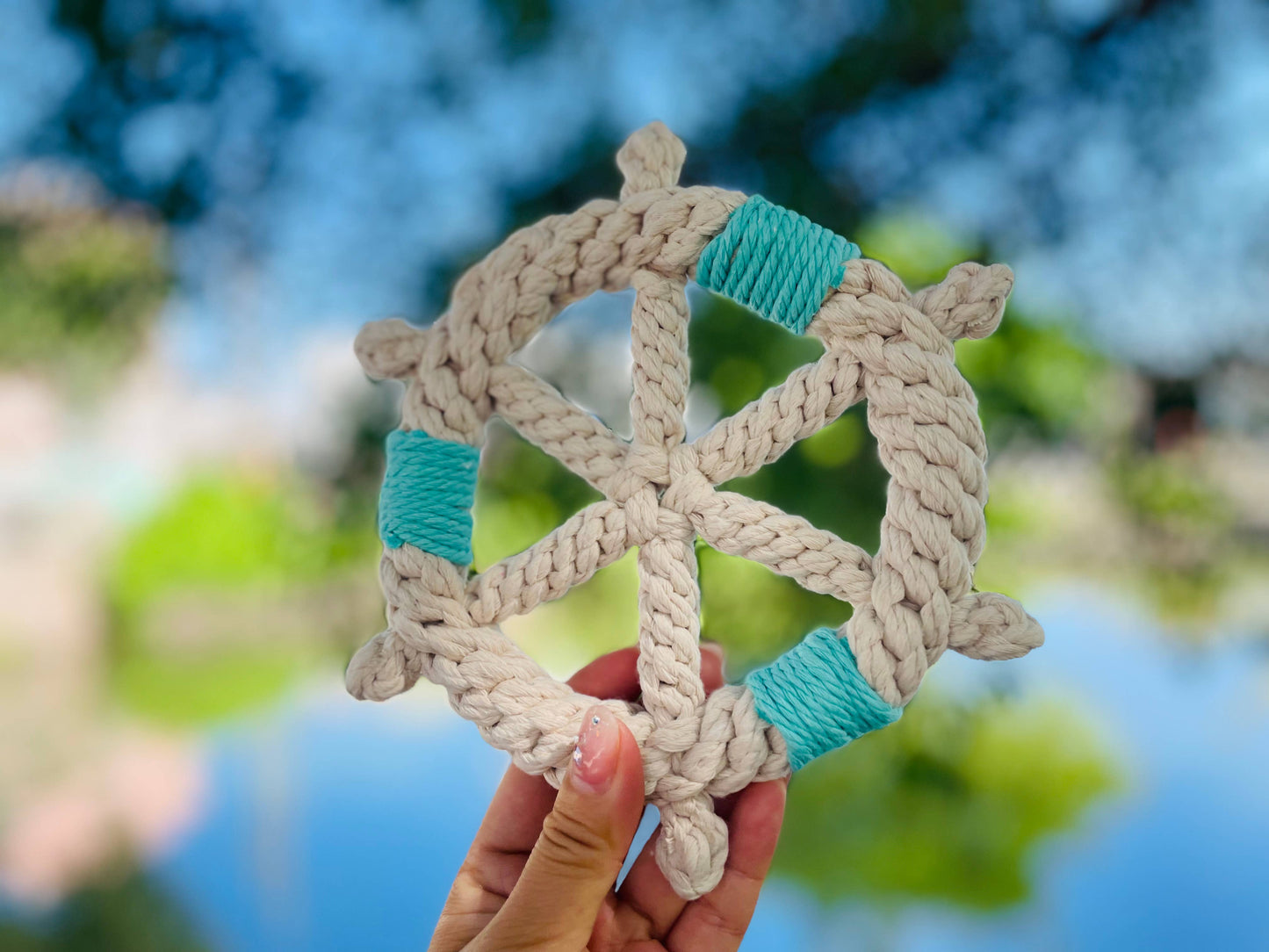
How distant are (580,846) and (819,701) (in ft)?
0.60

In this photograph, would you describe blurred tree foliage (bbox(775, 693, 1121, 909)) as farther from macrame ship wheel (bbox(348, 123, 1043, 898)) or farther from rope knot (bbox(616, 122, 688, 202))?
rope knot (bbox(616, 122, 688, 202))

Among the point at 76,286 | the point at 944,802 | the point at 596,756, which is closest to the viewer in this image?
the point at 596,756

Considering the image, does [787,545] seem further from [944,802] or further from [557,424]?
Answer: [944,802]

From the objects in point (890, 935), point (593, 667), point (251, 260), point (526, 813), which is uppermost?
point (251, 260)

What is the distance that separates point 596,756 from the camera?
565 mm

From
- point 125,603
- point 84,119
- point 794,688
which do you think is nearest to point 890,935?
point 794,688

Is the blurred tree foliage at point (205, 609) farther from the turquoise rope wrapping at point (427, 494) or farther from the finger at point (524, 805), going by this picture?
the turquoise rope wrapping at point (427, 494)

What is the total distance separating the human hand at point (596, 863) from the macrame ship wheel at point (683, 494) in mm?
30

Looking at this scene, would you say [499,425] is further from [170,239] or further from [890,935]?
[890,935]

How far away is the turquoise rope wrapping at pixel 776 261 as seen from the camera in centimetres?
59

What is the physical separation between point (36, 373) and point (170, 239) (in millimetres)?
360

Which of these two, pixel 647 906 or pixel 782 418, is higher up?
pixel 782 418

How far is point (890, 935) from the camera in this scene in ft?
4.79

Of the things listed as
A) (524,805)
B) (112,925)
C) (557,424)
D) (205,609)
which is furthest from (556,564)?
(112,925)
